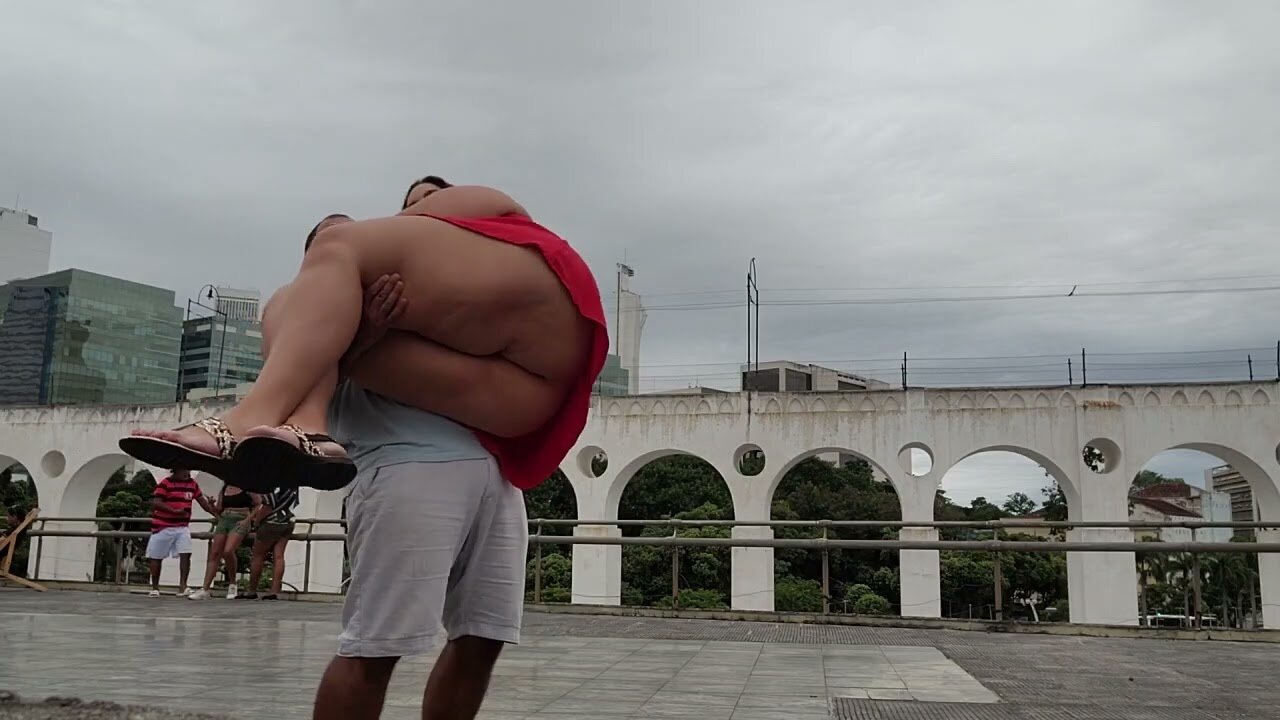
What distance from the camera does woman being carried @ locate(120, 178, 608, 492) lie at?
1569 millimetres

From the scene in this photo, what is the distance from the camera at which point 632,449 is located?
1630 cm

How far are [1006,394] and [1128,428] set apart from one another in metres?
1.76

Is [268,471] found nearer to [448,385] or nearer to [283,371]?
[283,371]

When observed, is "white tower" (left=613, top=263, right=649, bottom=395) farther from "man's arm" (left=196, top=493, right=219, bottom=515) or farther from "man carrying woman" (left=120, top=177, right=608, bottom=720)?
"man carrying woman" (left=120, top=177, right=608, bottom=720)

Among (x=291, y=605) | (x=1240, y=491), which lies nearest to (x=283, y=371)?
(x=291, y=605)

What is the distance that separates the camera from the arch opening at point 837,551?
23.9 metres

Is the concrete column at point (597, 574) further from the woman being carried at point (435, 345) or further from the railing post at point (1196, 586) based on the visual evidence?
the woman being carried at point (435, 345)

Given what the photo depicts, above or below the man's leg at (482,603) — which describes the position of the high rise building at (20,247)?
above

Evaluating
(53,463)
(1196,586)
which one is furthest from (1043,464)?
(53,463)

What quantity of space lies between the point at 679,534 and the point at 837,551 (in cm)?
505

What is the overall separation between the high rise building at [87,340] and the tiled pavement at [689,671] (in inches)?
2234

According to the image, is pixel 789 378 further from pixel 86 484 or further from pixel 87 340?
pixel 87 340

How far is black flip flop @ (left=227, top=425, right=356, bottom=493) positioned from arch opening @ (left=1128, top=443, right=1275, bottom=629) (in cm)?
703

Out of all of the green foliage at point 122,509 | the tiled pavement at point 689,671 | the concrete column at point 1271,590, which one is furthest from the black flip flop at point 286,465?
the green foliage at point 122,509
